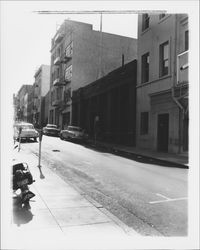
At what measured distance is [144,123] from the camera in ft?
68.9

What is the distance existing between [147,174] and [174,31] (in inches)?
414

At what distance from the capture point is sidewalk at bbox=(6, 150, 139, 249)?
3.46 metres

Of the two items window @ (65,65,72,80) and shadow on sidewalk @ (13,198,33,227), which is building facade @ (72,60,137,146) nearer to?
window @ (65,65,72,80)

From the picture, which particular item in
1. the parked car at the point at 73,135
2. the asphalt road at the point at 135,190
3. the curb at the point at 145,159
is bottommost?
the asphalt road at the point at 135,190

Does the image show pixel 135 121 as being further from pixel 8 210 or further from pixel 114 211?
pixel 8 210

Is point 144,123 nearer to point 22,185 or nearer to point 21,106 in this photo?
point 21,106

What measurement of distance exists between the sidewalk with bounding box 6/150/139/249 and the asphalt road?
462 mm

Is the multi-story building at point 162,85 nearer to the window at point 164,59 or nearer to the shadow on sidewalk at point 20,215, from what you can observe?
the window at point 164,59

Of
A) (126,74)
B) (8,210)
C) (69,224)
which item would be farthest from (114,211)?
(126,74)

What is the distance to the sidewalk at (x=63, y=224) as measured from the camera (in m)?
3.46

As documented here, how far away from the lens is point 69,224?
15.4 feet

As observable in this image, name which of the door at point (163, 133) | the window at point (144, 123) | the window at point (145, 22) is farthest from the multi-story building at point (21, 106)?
the window at point (145, 22)

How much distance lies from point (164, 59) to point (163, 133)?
15.3 feet

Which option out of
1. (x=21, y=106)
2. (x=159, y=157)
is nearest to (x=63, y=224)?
(x=21, y=106)
